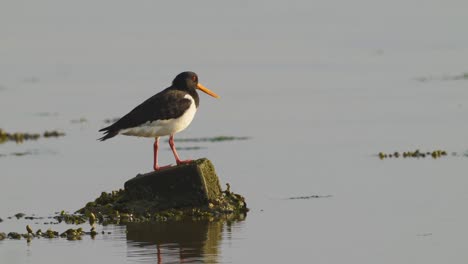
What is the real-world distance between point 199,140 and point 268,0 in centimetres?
2848

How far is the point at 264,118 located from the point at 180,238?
1070 centimetres

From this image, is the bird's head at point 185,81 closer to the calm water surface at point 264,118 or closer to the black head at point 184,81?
the black head at point 184,81

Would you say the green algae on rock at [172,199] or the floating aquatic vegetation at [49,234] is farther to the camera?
the green algae on rock at [172,199]

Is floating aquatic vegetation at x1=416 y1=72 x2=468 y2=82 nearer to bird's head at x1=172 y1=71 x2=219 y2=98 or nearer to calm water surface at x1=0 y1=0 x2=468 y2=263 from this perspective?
calm water surface at x1=0 y1=0 x2=468 y2=263

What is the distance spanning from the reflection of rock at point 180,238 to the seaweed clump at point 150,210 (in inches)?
7.7

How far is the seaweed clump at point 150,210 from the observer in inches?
653

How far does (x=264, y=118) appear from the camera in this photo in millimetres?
25766

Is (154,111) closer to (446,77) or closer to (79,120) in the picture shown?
(79,120)

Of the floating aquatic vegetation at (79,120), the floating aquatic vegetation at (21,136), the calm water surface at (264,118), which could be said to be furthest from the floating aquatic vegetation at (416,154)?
the floating aquatic vegetation at (79,120)

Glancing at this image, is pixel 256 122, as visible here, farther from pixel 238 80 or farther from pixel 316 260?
pixel 316 260

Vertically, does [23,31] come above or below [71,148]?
above

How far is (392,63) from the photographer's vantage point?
112 feet

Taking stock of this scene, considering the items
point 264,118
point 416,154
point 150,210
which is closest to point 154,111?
point 150,210

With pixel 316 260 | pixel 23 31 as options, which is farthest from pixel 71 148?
pixel 23 31
